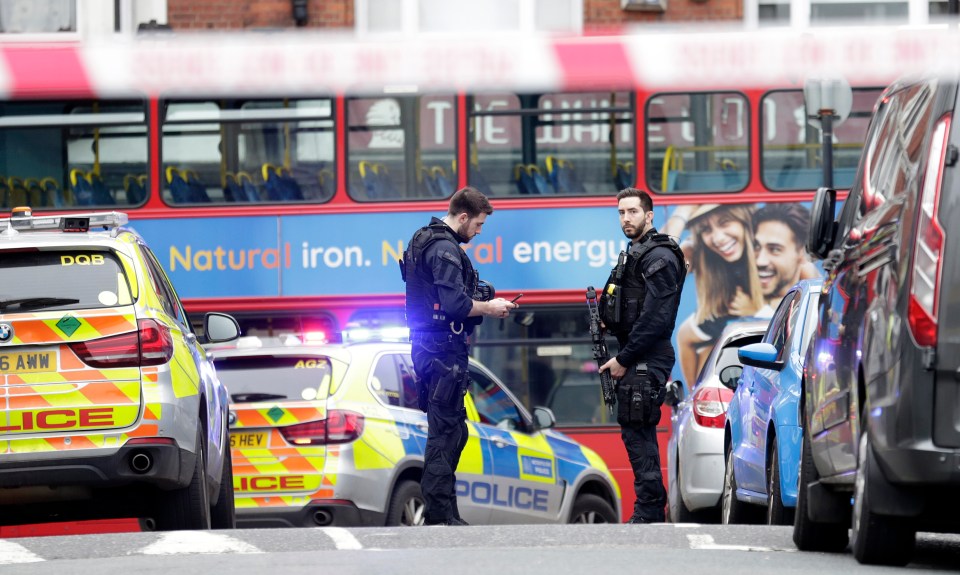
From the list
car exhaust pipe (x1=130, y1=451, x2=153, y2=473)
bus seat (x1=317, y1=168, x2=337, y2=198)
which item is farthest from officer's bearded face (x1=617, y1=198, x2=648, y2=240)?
bus seat (x1=317, y1=168, x2=337, y2=198)

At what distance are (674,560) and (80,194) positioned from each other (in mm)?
9613

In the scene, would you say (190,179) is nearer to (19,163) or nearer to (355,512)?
(19,163)

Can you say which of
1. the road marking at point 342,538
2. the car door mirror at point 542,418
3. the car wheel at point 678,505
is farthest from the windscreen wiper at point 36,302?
the car wheel at point 678,505

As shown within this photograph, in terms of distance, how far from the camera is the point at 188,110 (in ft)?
52.1

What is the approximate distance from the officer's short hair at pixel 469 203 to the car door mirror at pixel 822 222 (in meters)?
2.79

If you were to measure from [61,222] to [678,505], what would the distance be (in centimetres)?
522

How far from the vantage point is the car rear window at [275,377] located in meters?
11.4

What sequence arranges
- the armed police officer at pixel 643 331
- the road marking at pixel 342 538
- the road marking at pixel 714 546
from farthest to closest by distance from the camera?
the armed police officer at pixel 643 331 < the road marking at pixel 342 538 < the road marking at pixel 714 546

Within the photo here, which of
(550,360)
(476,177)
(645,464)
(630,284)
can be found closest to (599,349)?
(630,284)

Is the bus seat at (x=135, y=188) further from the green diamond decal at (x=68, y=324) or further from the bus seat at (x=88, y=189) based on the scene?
the green diamond decal at (x=68, y=324)

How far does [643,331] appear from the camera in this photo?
34.9ft

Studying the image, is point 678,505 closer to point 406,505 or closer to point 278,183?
point 406,505

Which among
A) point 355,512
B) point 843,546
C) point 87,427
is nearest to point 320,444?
point 355,512

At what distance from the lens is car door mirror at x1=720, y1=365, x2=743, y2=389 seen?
1128 centimetres
